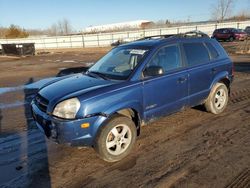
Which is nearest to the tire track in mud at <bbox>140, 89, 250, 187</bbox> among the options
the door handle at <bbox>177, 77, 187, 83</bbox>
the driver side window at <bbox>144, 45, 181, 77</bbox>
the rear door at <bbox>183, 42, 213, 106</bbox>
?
the rear door at <bbox>183, 42, 213, 106</bbox>

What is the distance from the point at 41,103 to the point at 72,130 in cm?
84

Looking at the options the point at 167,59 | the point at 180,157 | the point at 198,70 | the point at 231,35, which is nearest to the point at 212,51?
the point at 198,70

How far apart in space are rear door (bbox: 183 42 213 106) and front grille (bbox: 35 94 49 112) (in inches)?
106

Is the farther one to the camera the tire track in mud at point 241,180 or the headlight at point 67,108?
the headlight at point 67,108

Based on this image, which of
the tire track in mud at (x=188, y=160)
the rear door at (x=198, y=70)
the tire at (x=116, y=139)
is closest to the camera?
the tire track in mud at (x=188, y=160)

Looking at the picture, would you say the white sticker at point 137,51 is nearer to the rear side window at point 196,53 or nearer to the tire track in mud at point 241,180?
the rear side window at point 196,53

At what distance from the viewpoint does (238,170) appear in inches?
145

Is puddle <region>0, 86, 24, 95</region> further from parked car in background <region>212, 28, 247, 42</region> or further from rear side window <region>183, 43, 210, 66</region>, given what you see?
parked car in background <region>212, 28, 247, 42</region>

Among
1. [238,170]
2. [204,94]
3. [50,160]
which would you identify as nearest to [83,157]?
[50,160]

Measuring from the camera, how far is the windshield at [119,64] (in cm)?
450

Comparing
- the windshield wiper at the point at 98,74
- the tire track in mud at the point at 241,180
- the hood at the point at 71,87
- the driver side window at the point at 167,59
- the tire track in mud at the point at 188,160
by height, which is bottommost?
the tire track in mud at the point at 241,180

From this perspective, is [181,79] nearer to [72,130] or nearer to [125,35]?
[72,130]

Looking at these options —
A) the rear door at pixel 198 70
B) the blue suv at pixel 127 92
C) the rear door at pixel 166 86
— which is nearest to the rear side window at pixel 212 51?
the blue suv at pixel 127 92

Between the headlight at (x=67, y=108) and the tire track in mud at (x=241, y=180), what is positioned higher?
the headlight at (x=67, y=108)
